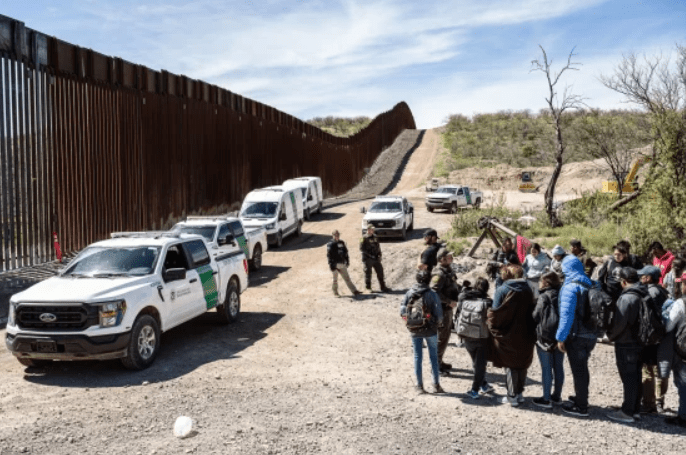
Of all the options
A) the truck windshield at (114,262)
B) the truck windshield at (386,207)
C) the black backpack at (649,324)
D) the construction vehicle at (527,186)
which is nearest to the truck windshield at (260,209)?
the truck windshield at (386,207)

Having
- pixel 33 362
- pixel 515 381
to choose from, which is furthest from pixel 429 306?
pixel 33 362

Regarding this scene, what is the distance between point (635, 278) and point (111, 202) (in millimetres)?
19709

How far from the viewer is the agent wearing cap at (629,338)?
7145 mm

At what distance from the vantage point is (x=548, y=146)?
63.5 m

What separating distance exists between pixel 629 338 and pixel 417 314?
2551 mm

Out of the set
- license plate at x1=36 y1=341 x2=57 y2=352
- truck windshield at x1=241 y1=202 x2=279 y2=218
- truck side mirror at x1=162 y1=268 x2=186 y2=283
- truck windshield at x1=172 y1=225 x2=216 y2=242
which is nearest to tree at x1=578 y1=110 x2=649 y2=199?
truck windshield at x1=241 y1=202 x2=279 y2=218

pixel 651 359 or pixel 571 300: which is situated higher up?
pixel 571 300

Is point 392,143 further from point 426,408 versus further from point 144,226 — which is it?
point 426,408

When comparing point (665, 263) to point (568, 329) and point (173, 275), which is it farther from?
point (173, 275)

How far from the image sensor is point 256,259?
19.5 meters

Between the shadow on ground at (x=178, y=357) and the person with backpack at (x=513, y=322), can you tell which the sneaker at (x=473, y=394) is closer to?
the person with backpack at (x=513, y=322)

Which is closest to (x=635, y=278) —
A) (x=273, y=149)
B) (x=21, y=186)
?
(x=21, y=186)

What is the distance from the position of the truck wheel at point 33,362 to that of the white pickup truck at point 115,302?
1cm

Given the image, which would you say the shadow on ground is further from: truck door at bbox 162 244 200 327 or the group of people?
the group of people
